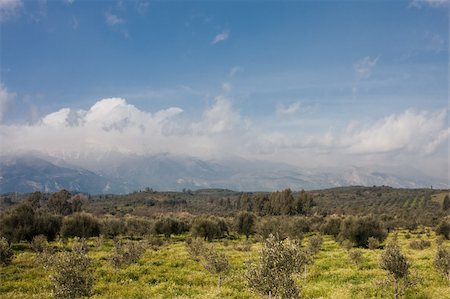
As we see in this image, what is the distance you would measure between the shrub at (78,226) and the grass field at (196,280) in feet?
101

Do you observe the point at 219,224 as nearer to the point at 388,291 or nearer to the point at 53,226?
the point at 53,226

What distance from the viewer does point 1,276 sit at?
131 ft

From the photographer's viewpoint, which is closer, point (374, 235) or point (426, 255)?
point (426, 255)

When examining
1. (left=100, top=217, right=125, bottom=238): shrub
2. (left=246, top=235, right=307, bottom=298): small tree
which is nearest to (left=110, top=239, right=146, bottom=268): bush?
(left=246, top=235, right=307, bottom=298): small tree

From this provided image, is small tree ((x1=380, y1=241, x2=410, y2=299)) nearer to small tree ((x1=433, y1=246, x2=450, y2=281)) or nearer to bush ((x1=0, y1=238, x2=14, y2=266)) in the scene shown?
small tree ((x1=433, y1=246, x2=450, y2=281))

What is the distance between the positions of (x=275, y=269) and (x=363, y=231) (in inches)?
2499

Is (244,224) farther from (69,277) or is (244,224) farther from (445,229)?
(69,277)

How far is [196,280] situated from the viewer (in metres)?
40.7

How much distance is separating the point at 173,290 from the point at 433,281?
998 inches

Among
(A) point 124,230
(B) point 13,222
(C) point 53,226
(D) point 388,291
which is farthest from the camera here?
(A) point 124,230

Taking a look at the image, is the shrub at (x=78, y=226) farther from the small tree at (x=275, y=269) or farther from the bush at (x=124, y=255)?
the small tree at (x=275, y=269)

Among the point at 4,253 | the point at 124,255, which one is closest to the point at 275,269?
the point at 124,255

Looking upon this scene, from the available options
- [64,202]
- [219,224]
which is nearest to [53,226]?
[219,224]

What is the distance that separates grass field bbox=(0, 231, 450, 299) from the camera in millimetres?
32719
